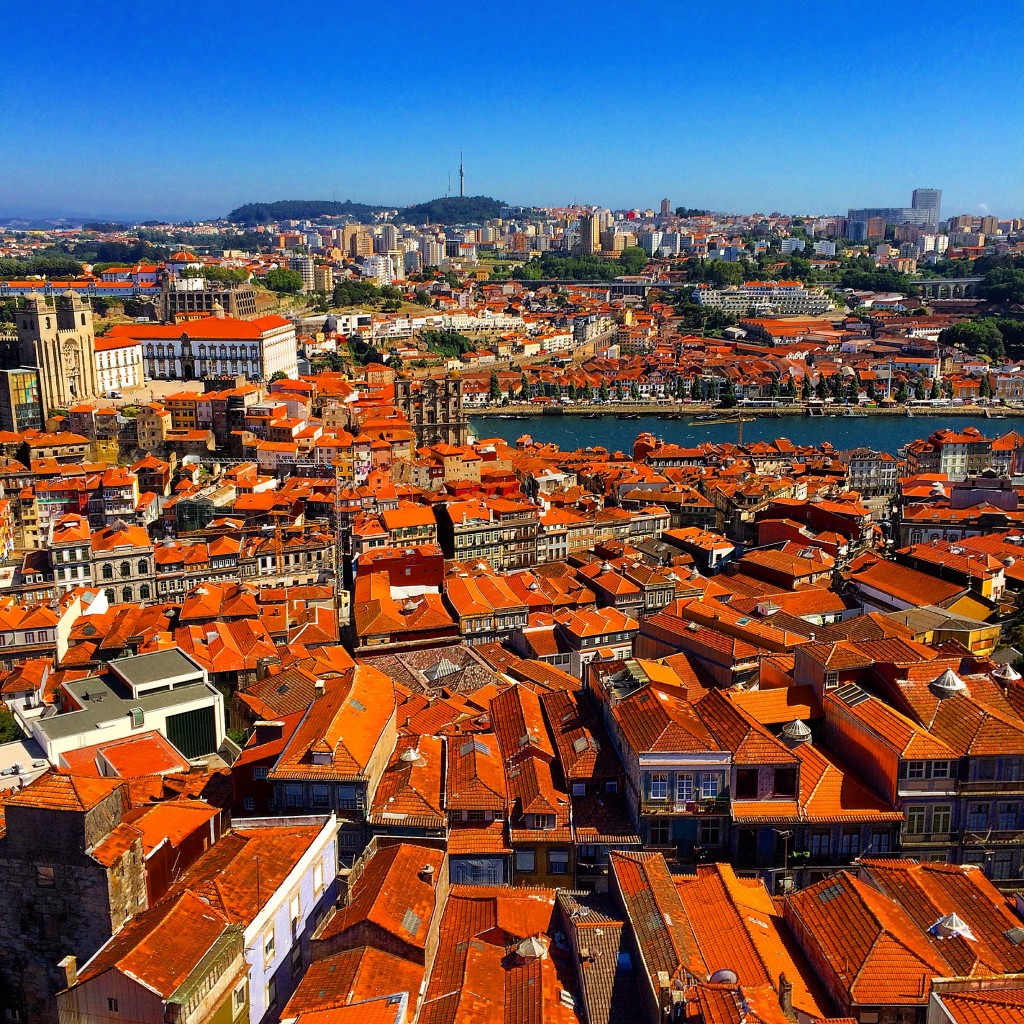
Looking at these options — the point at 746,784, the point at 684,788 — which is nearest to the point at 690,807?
the point at 684,788

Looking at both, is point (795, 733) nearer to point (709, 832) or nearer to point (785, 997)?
point (709, 832)

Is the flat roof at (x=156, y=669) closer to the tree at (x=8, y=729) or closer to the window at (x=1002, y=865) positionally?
the tree at (x=8, y=729)

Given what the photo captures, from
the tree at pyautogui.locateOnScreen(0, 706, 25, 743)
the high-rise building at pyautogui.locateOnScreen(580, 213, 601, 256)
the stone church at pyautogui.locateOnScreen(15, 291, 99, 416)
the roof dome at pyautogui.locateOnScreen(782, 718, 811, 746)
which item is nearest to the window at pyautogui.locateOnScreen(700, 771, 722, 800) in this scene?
the roof dome at pyautogui.locateOnScreen(782, 718, 811, 746)

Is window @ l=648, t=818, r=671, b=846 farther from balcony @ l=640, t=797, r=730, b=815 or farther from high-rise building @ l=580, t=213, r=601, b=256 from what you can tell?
high-rise building @ l=580, t=213, r=601, b=256

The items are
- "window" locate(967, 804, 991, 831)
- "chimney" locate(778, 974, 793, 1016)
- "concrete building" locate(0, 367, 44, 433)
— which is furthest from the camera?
"concrete building" locate(0, 367, 44, 433)

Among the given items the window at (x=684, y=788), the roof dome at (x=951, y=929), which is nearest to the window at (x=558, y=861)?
the window at (x=684, y=788)
